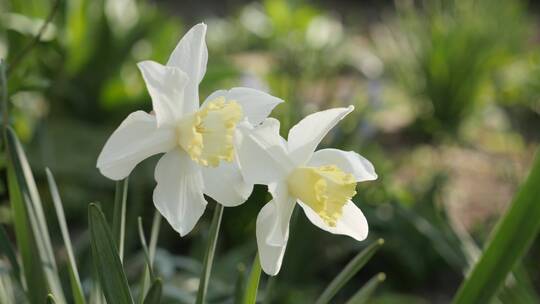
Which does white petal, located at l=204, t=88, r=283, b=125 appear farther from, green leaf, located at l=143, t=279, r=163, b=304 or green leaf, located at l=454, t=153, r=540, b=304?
green leaf, located at l=454, t=153, r=540, b=304

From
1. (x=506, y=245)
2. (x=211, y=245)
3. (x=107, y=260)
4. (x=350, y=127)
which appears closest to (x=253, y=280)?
(x=211, y=245)

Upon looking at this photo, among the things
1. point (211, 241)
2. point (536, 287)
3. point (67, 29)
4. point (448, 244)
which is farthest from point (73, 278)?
point (67, 29)

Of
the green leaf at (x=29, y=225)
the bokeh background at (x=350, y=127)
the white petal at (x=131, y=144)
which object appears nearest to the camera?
the white petal at (x=131, y=144)

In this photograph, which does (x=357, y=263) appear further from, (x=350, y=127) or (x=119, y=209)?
(x=350, y=127)

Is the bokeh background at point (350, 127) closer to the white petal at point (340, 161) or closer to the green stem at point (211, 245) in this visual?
the green stem at point (211, 245)

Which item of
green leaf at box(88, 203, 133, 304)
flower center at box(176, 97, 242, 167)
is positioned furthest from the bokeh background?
flower center at box(176, 97, 242, 167)

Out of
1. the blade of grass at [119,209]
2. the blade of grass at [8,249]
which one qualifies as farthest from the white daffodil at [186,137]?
the blade of grass at [8,249]
